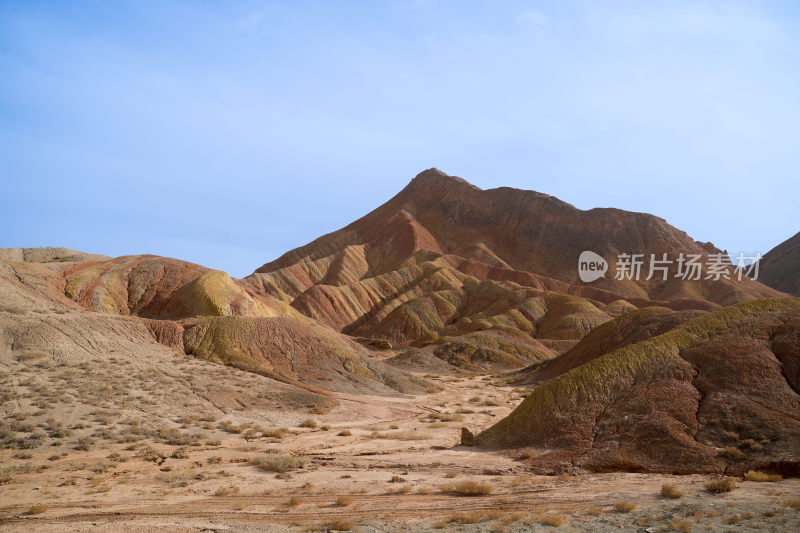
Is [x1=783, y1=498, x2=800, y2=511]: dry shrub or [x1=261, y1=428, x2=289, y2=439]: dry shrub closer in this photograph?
[x1=783, y1=498, x2=800, y2=511]: dry shrub

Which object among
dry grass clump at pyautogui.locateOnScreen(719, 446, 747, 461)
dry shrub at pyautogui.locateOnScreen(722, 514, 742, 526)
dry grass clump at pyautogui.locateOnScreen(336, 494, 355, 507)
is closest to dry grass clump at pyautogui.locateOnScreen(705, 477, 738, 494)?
dry shrub at pyautogui.locateOnScreen(722, 514, 742, 526)

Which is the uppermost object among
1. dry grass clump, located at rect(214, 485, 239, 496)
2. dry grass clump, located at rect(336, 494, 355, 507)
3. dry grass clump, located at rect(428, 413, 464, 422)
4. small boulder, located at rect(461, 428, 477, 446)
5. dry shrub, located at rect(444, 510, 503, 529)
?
small boulder, located at rect(461, 428, 477, 446)

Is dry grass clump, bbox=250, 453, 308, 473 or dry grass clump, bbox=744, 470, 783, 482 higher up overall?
dry grass clump, bbox=744, 470, 783, 482

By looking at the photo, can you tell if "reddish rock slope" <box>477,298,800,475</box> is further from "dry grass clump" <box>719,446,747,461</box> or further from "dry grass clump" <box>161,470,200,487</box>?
"dry grass clump" <box>161,470,200,487</box>

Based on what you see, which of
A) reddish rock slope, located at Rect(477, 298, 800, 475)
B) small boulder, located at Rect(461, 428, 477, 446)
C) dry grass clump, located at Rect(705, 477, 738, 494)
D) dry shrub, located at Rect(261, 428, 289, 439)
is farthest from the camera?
dry shrub, located at Rect(261, 428, 289, 439)

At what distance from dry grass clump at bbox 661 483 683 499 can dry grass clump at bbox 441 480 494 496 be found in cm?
382

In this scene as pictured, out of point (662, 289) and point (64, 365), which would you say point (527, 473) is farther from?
point (662, 289)

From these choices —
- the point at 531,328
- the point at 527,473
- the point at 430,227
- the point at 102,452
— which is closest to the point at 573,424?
the point at 527,473

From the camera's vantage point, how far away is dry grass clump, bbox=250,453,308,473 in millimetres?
17672

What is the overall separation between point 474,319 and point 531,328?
8.51m

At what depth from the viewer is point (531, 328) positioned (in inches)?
3282

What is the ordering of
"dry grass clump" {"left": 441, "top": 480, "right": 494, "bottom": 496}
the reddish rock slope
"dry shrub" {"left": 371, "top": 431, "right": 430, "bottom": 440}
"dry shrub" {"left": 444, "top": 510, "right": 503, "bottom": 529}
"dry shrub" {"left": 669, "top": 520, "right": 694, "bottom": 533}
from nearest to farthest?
"dry shrub" {"left": 669, "top": 520, "right": 694, "bottom": 533}, "dry shrub" {"left": 444, "top": 510, "right": 503, "bottom": 529}, "dry grass clump" {"left": 441, "top": 480, "right": 494, "bottom": 496}, the reddish rock slope, "dry shrub" {"left": 371, "top": 431, "right": 430, "bottom": 440}

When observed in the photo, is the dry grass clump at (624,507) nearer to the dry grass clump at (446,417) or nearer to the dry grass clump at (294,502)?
the dry grass clump at (294,502)

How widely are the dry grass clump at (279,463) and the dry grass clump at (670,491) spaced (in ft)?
33.2
